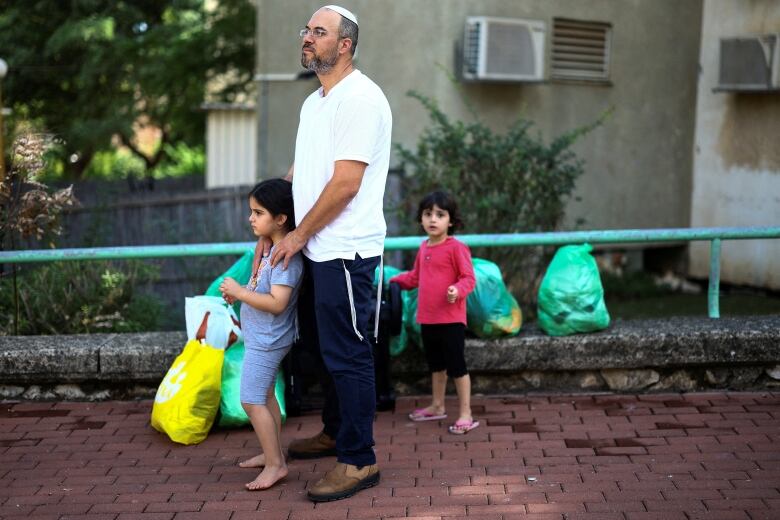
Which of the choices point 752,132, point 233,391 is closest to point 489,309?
point 233,391

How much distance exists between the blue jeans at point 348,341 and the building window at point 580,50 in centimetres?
753

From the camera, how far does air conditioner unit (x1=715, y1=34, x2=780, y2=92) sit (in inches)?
382

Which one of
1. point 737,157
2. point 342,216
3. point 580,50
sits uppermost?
point 580,50

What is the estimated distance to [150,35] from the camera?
613 inches

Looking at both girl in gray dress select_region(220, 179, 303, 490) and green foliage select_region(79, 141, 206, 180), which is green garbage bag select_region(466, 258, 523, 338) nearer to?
girl in gray dress select_region(220, 179, 303, 490)

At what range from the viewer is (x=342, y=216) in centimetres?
417

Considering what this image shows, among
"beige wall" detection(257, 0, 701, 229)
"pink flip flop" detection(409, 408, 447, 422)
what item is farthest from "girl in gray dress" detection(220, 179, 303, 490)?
"beige wall" detection(257, 0, 701, 229)

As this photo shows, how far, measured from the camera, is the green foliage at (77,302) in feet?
20.8

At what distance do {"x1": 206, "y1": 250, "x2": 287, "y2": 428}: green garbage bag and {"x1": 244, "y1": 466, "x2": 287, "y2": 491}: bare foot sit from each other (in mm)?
Answer: 625

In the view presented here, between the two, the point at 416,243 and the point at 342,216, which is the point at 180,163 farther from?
the point at 342,216

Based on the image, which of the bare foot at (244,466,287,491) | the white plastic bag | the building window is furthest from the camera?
the building window

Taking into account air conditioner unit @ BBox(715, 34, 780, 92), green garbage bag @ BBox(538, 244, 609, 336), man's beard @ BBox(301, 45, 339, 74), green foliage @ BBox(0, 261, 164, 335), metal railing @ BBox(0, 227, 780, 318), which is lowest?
green foliage @ BBox(0, 261, 164, 335)

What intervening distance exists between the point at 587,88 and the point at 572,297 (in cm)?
634

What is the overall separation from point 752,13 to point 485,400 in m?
6.51
